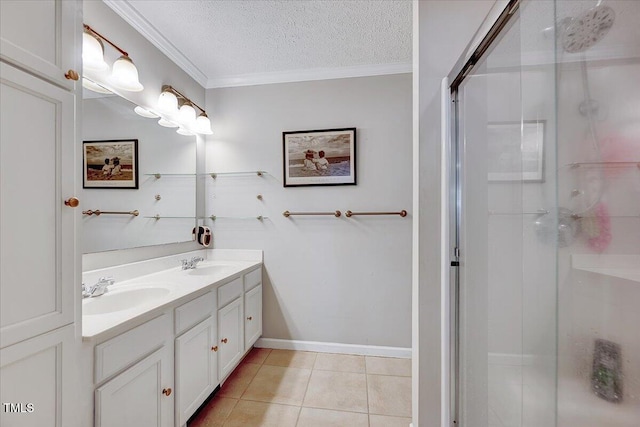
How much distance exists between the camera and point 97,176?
1.48m

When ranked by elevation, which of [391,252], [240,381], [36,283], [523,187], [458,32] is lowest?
[240,381]

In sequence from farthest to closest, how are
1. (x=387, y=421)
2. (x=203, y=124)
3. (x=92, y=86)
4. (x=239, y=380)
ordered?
(x=203, y=124) < (x=239, y=380) < (x=387, y=421) < (x=92, y=86)

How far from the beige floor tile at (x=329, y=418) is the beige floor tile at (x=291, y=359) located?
486 mm

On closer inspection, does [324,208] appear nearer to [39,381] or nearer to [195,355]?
[195,355]

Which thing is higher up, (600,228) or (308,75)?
(308,75)

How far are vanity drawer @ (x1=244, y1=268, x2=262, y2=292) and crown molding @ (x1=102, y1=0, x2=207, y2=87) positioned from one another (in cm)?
182

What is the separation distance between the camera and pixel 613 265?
2.30ft

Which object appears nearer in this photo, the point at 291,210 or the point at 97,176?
the point at 97,176

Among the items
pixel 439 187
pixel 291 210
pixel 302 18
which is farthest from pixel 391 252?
pixel 302 18

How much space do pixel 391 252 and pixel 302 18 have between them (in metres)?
1.88

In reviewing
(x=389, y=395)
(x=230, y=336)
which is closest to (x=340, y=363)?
(x=389, y=395)

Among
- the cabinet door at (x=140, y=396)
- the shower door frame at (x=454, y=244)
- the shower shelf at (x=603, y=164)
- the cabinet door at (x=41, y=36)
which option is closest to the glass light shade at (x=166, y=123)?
the cabinet door at (x=41, y=36)

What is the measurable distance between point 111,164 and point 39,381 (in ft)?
4.02

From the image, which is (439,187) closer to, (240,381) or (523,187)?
(523,187)
